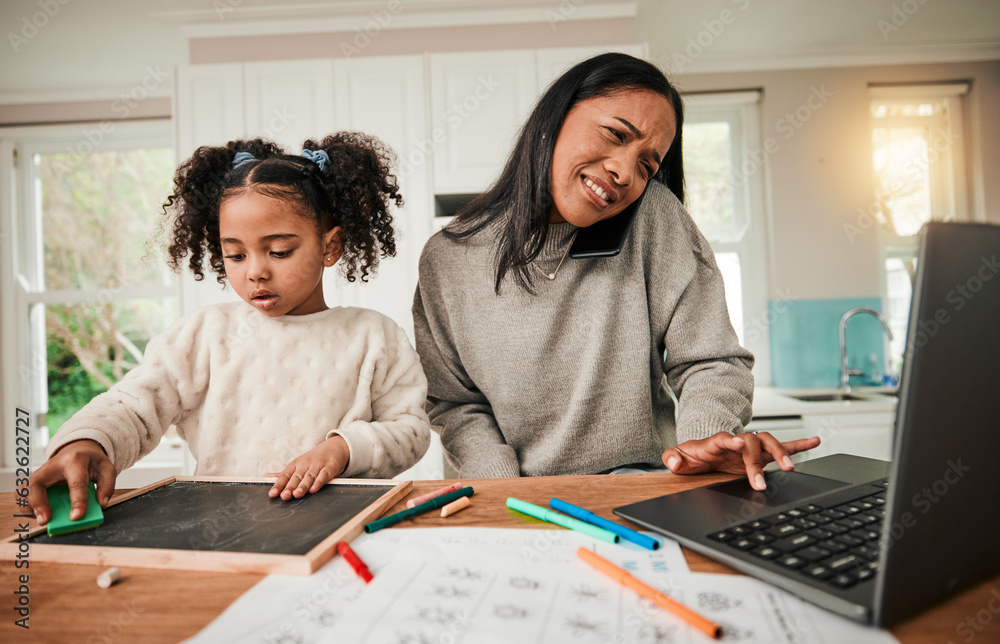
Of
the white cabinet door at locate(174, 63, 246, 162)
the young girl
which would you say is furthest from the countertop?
the white cabinet door at locate(174, 63, 246, 162)

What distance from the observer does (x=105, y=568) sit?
48 centimetres

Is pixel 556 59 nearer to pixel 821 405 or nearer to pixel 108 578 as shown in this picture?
pixel 821 405

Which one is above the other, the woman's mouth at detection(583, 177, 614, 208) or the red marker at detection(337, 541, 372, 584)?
the woman's mouth at detection(583, 177, 614, 208)

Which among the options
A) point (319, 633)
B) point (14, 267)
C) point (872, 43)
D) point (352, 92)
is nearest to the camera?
point (319, 633)

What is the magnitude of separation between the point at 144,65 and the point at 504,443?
117 inches

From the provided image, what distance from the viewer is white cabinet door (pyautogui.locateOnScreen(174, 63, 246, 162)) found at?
7.75 feet

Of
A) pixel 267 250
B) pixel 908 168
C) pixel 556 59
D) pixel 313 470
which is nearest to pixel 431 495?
pixel 313 470

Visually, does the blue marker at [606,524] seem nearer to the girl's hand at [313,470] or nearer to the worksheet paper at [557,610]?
the worksheet paper at [557,610]

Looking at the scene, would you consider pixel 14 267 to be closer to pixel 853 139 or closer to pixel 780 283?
pixel 780 283

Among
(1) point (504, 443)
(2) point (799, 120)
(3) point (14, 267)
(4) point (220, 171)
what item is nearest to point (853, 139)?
(2) point (799, 120)

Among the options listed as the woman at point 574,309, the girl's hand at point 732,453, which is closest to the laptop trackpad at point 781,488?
the girl's hand at point 732,453

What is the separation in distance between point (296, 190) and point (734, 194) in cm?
271

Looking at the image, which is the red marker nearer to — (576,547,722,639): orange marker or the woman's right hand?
(576,547,722,639): orange marker

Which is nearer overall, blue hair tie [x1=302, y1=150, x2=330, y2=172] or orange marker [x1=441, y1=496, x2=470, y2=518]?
orange marker [x1=441, y1=496, x2=470, y2=518]
